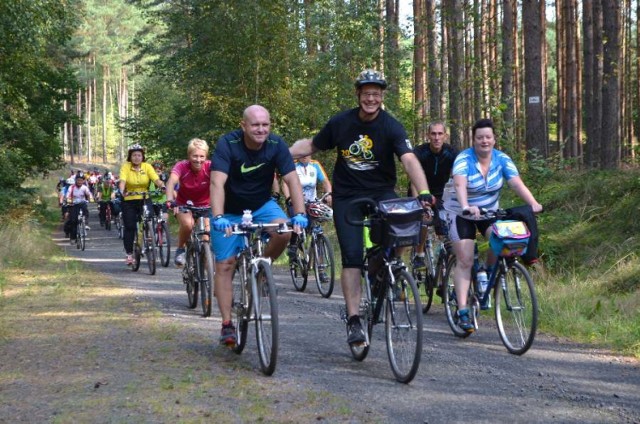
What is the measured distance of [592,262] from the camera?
39.9 ft

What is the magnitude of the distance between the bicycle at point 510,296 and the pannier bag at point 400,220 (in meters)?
1.36

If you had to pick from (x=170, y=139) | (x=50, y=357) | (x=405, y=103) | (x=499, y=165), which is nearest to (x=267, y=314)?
(x=50, y=357)

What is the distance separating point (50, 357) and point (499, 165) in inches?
172

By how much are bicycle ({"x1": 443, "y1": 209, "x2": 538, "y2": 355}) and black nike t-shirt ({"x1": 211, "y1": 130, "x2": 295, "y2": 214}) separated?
1868mm

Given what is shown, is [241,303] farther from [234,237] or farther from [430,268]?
[430,268]

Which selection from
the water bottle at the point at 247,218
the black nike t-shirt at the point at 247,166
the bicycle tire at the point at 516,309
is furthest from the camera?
the bicycle tire at the point at 516,309

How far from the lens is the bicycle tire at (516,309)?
24.1ft

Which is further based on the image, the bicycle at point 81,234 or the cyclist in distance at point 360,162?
the bicycle at point 81,234

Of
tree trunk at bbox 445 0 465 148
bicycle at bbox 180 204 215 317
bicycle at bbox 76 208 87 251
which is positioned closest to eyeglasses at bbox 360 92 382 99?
bicycle at bbox 180 204 215 317

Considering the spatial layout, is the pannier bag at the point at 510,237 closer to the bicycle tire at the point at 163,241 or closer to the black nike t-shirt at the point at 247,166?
the black nike t-shirt at the point at 247,166

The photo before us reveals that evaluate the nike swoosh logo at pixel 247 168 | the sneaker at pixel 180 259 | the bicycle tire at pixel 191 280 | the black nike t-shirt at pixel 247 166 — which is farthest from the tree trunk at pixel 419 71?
the nike swoosh logo at pixel 247 168

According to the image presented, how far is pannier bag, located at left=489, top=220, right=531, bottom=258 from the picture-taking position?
744 cm

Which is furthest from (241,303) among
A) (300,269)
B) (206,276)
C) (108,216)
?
(108,216)

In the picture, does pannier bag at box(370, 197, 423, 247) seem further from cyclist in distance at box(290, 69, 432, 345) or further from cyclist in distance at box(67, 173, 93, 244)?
cyclist in distance at box(67, 173, 93, 244)
